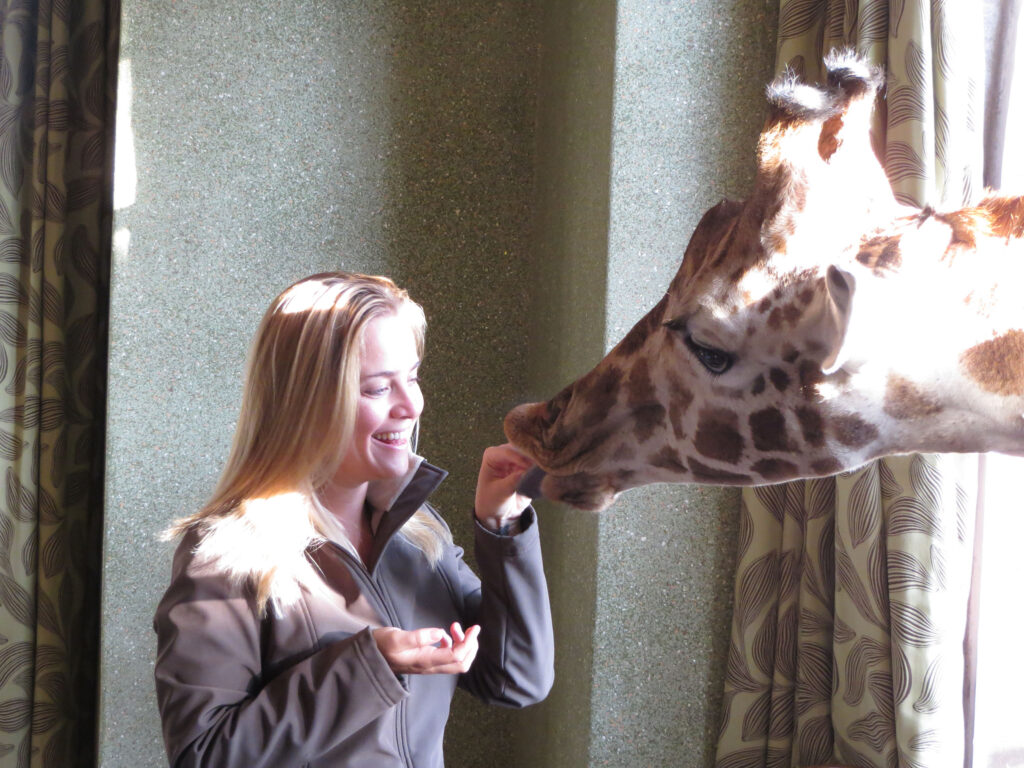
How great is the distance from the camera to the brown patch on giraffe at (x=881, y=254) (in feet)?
2.18

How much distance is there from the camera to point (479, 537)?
1159mm

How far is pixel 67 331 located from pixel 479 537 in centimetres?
140

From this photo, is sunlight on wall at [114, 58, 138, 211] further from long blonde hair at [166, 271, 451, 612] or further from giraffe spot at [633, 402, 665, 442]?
giraffe spot at [633, 402, 665, 442]

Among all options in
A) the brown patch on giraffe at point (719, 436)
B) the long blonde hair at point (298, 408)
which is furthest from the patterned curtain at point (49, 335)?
the brown patch on giraffe at point (719, 436)

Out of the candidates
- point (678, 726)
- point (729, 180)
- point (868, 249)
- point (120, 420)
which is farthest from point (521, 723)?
point (868, 249)

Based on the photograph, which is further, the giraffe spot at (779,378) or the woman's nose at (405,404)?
the woman's nose at (405,404)

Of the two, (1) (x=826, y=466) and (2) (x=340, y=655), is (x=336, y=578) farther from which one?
(1) (x=826, y=466)

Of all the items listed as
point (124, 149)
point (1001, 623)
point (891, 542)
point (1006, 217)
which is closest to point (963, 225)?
point (1006, 217)

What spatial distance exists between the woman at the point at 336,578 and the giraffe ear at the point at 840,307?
1.66ft

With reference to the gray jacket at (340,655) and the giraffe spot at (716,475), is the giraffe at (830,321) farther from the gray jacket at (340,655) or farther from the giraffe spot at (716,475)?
the gray jacket at (340,655)

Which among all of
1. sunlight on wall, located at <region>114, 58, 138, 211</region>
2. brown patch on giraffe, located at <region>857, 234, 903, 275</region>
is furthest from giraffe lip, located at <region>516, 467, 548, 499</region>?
sunlight on wall, located at <region>114, 58, 138, 211</region>

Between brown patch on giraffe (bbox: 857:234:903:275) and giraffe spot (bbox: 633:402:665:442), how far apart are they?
0.21 meters

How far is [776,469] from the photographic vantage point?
0.76 meters

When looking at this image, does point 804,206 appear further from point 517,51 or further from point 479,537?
point 517,51
